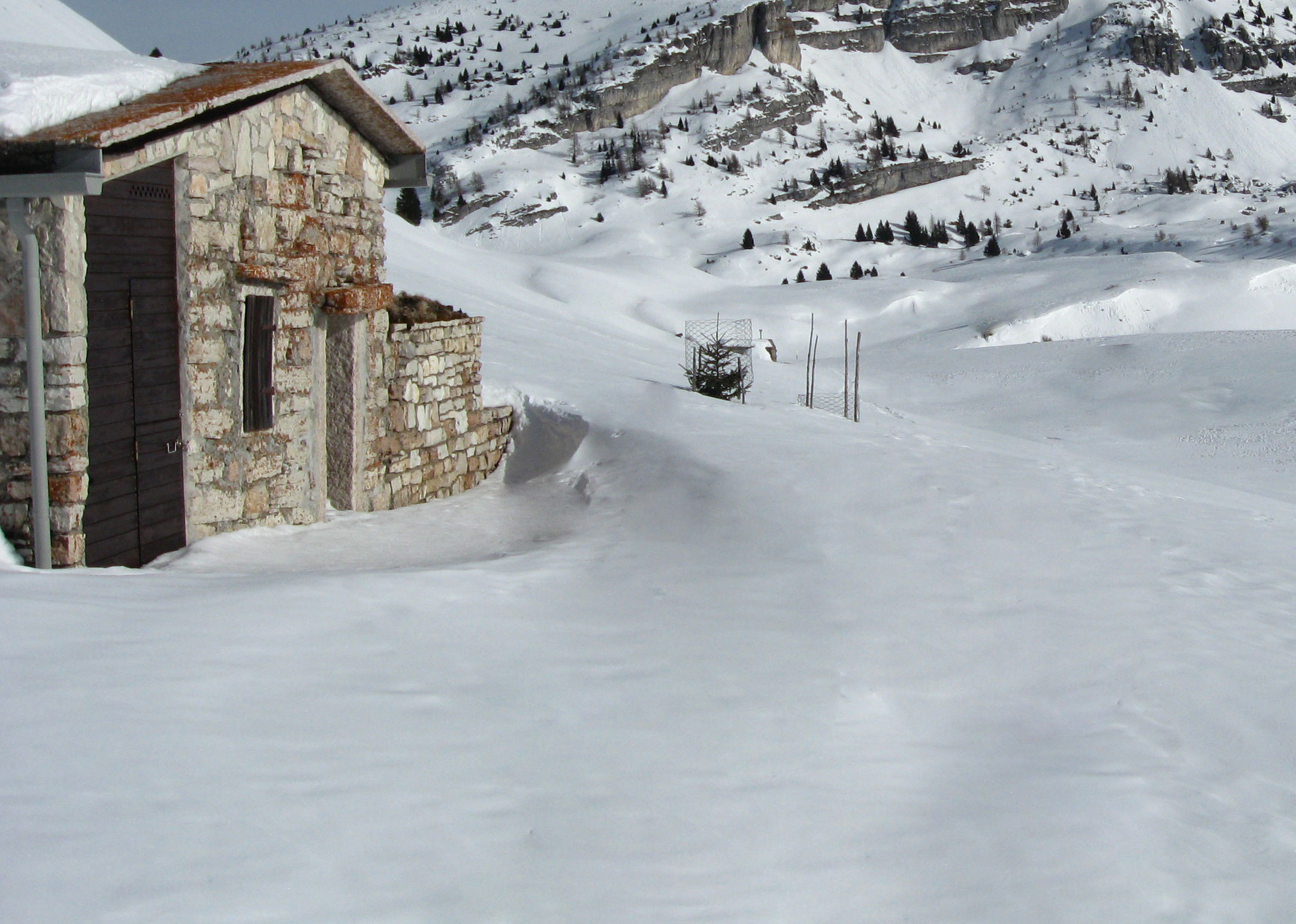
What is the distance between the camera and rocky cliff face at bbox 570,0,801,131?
11150 centimetres

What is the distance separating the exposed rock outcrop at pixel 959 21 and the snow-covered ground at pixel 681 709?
15658 centimetres

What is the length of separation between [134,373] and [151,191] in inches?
39.5

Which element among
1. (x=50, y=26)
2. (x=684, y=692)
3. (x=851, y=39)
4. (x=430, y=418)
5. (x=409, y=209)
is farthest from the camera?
(x=851, y=39)

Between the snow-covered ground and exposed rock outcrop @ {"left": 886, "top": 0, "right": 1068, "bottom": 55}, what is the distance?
156582 millimetres

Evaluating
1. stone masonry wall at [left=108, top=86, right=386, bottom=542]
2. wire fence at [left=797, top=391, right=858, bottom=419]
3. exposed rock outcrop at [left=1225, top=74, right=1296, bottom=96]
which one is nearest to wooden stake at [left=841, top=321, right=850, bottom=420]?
wire fence at [left=797, top=391, right=858, bottom=419]

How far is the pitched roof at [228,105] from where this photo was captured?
539 cm

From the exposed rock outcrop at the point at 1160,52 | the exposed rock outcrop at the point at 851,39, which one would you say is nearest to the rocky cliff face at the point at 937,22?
the exposed rock outcrop at the point at 851,39

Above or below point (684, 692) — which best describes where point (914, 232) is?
above

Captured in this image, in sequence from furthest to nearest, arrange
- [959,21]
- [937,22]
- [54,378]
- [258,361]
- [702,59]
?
[937,22] < [959,21] < [702,59] < [258,361] < [54,378]

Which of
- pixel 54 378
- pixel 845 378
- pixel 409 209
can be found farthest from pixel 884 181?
pixel 54 378

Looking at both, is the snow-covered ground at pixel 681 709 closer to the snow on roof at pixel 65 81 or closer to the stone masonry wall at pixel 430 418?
the stone masonry wall at pixel 430 418

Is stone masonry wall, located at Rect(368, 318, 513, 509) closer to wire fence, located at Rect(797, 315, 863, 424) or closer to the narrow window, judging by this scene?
the narrow window

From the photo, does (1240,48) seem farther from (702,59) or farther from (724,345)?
(724,345)

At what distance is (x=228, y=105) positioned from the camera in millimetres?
6609
